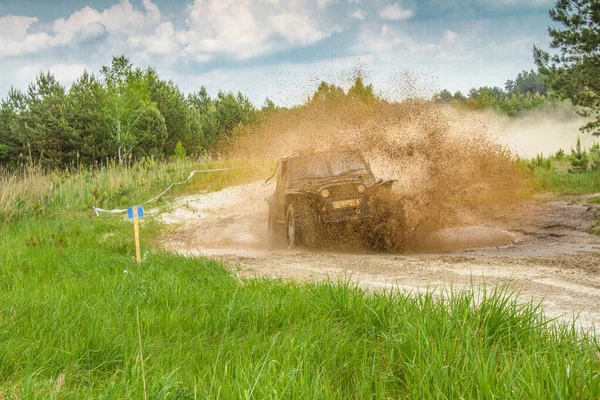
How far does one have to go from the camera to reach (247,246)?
10.8 meters

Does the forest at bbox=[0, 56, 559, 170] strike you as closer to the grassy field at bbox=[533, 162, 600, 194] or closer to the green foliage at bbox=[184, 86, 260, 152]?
the green foliage at bbox=[184, 86, 260, 152]

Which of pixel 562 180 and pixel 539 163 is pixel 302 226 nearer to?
pixel 562 180

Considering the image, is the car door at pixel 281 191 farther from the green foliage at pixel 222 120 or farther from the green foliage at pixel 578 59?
the green foliage at pixel 222 120

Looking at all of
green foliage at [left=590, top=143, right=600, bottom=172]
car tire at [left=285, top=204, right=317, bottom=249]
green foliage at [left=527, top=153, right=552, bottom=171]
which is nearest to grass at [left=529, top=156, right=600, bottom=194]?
green foliage at [left=527, top=153, right=552, bottom=171]

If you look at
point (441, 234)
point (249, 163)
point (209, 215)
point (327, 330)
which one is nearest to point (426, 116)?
point (441, 234)

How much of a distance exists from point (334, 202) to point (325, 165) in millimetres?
1222

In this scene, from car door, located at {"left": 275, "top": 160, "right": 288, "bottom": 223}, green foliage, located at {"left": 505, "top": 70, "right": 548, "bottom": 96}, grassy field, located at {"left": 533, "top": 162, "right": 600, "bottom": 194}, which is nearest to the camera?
car door, located at {"left": 275, "top": 160, "right": 288, "bottom": 223}

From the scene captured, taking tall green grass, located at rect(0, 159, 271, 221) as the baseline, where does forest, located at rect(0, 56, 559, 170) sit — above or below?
above

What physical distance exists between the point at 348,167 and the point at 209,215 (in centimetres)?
746

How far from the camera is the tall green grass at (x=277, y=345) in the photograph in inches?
100

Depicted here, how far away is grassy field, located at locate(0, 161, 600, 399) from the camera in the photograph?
8.39 feet

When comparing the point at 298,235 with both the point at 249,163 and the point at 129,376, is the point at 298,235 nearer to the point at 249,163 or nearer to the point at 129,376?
the point at 129,376

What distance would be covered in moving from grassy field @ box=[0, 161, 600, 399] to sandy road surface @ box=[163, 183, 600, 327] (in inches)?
15.3

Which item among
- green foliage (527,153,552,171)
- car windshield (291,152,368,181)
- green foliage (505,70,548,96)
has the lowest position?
green foliage (527,153,552,171)
